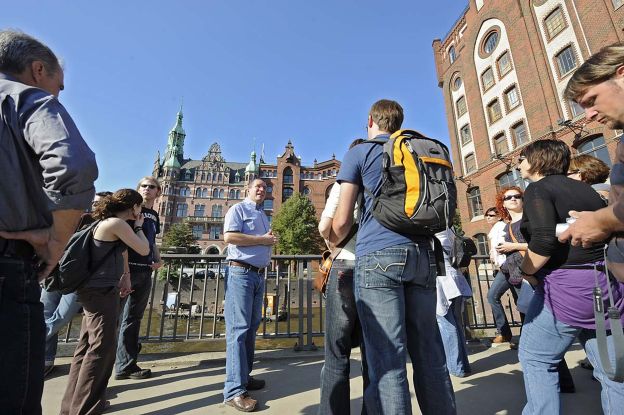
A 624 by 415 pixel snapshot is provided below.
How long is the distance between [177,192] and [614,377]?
2331 inches

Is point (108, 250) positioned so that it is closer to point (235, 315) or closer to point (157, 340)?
point (235, 315)

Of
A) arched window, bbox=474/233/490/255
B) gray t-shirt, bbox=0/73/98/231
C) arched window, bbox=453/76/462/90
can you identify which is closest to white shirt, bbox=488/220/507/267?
gray t-shirt, bbox=0/73/98/231

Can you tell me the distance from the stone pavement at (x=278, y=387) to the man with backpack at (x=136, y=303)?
0.16 metres

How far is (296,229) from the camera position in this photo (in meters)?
40.5

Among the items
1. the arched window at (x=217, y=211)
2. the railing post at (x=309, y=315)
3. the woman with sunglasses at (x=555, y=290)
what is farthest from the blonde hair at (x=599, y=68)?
the arched window at (x=217, y=211)

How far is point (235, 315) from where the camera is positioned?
2.92 m

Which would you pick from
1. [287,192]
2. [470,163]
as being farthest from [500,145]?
[287,192]

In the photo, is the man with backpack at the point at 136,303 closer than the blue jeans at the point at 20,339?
No

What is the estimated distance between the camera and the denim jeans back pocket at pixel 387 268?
173 centimetres

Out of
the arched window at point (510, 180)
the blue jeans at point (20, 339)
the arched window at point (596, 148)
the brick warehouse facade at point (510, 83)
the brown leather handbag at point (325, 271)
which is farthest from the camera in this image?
the arched window at point (510, 180)

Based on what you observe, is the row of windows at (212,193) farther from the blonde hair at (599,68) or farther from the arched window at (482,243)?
the blonde hair at (599,68)

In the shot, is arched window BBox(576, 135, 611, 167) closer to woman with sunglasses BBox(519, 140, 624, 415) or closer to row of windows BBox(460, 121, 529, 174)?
row of windows BBox(460, 121, 529, 174)

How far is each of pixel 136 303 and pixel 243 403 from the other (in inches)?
78.2

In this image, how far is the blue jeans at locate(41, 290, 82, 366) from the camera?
3318 millimetres
